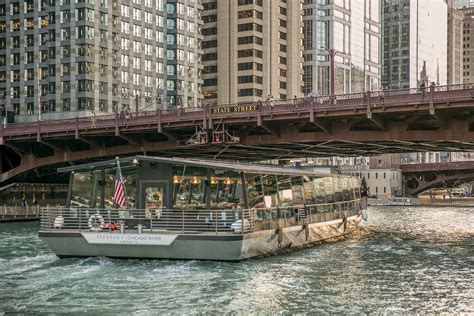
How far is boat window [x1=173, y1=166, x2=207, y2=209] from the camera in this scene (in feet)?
146

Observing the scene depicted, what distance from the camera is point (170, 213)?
1709 inches

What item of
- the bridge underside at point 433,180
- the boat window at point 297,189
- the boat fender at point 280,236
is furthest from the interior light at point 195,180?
the bridge underside at point 433,180

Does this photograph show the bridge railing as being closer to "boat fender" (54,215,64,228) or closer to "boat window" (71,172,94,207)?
"boat window" (71,172,94,207)

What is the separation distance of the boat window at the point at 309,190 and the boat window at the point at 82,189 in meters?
14.8

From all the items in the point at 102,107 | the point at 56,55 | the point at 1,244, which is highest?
the point at 56,55

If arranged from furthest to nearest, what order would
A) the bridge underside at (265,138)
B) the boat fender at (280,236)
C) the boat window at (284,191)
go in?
1. the bridge underside at (265,138)
2. the boat window at (284,191)
3. the boat fender at (280,236)

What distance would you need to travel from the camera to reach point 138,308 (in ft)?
99.4

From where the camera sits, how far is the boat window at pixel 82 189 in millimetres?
46156

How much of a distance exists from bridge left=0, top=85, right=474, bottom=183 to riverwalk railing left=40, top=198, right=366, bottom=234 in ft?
60.4

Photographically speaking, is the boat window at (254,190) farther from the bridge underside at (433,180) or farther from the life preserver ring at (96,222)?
the bridge underside at (433,180)

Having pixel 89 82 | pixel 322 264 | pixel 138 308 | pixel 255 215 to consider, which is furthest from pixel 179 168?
pixel 89 82

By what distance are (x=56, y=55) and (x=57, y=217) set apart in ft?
385

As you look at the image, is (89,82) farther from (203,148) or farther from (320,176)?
(320,176)

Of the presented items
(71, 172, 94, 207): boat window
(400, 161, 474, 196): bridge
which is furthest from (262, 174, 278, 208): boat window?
(400, 161, 474, 196): bridge
